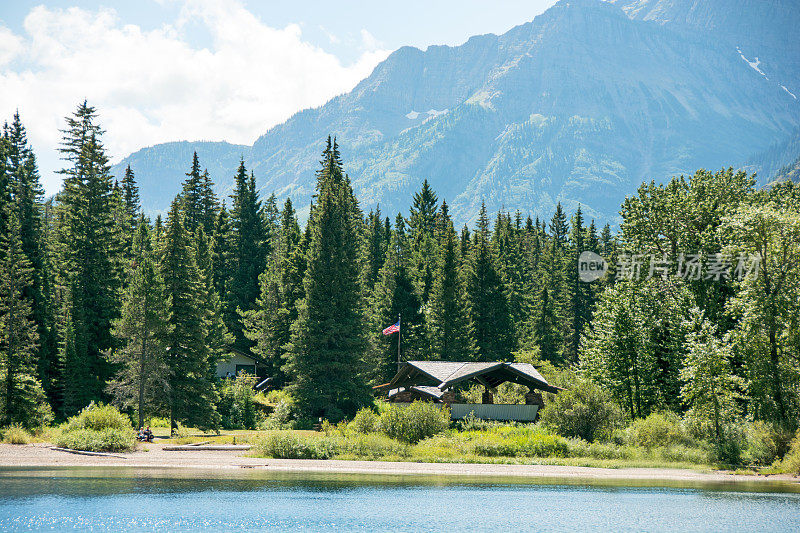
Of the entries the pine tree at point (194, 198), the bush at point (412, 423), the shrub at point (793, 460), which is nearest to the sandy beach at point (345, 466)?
the shrub at point (793, 460)

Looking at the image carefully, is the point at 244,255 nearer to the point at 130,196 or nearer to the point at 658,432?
the point at 130,196

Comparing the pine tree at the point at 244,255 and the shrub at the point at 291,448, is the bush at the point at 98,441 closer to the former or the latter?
the shrub at the point at 291,448

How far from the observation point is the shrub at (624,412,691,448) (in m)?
43.1

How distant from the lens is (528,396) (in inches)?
2211

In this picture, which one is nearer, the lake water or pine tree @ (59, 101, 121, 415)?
the lake water

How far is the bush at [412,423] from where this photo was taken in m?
45.9

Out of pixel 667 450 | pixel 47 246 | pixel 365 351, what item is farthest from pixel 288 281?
pixel 667 450

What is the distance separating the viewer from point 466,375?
181 feet

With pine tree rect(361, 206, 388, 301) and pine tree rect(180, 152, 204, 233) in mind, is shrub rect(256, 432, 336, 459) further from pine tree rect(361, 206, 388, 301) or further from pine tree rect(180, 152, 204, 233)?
pine tree rect(180, 152, 204, 233)

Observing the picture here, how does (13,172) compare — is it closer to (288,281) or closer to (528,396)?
(288,281)

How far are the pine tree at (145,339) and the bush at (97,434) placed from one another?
508cm

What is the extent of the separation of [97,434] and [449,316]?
44721mm

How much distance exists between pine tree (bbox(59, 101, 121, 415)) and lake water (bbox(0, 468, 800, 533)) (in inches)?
994

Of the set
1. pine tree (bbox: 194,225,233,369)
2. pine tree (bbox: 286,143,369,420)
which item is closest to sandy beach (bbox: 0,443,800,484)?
pine tree (bbox: 194,225,233,369)
